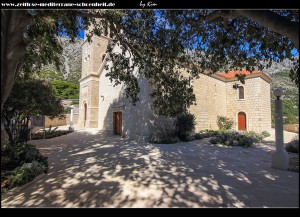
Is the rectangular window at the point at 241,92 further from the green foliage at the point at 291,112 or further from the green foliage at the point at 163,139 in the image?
the green foliage at the point at 291,112

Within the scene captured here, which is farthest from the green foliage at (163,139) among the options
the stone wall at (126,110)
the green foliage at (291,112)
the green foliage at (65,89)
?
the green foliage at (65,89)

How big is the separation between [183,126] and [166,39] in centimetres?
894

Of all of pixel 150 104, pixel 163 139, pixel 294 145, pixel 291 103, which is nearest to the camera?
pixel 294 145

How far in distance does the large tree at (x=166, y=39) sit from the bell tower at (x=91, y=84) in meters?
14.5

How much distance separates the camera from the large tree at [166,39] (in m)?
Result: 4.02

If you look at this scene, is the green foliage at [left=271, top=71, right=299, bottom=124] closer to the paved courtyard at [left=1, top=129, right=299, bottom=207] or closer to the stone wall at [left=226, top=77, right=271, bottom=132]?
the paved courtyard at [left=1, top=129, right=299, bottom=207]

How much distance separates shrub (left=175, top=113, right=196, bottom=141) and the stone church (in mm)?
833

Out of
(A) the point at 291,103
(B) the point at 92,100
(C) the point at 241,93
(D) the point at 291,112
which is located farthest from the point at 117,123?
(A) the point at 291,103

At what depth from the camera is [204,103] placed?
1852 centimetres

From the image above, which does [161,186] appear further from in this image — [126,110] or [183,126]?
[126,110]

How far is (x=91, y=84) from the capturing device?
2200 centimetres

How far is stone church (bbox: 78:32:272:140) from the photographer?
14.2m

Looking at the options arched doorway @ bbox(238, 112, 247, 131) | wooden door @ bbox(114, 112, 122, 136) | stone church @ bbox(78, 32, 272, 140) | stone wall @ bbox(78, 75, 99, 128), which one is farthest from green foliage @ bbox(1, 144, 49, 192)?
arched doorway @ bbox(238, 112, 247, 131)

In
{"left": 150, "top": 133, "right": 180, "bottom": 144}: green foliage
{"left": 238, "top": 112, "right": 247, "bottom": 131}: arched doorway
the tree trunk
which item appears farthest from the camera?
{"left": 238, "top": 112, "right": 247, "bottom": 131}: arched doorway
